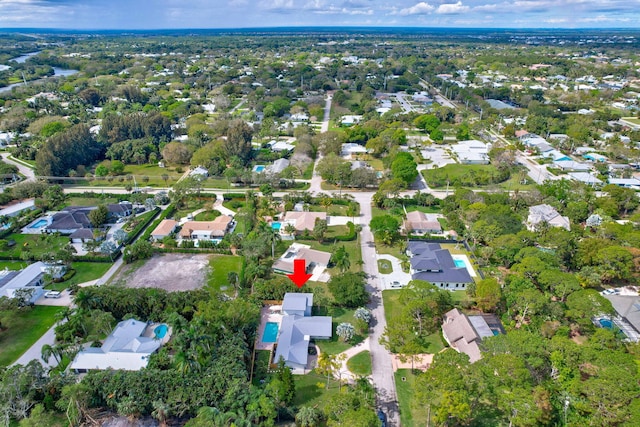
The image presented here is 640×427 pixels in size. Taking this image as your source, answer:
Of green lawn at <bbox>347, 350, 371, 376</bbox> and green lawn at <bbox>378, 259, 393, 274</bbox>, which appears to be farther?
green lawn at <bbox>378, 259, 393, 274</bbox>

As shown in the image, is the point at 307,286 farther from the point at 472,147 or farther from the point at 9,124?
the point at 9,124

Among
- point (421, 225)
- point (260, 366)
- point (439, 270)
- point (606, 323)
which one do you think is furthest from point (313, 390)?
point (421, 225)

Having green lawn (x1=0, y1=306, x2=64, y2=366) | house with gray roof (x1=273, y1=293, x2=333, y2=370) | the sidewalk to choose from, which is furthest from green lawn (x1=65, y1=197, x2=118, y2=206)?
the sidewalk

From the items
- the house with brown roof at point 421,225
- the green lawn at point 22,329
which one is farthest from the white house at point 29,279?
the house with brown roof at point 421,225

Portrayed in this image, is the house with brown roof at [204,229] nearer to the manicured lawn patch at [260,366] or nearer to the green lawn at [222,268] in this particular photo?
the green lawn at [222,268]

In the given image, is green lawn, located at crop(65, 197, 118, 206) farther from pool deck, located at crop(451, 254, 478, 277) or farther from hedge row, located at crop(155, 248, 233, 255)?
pool deck, located at crop(451, 254, 478, 277)

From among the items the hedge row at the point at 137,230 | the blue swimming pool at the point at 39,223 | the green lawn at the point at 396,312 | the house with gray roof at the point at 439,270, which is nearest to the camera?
the green lawn at the point at 396,312

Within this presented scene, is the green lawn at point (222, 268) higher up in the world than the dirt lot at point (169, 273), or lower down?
lower down
